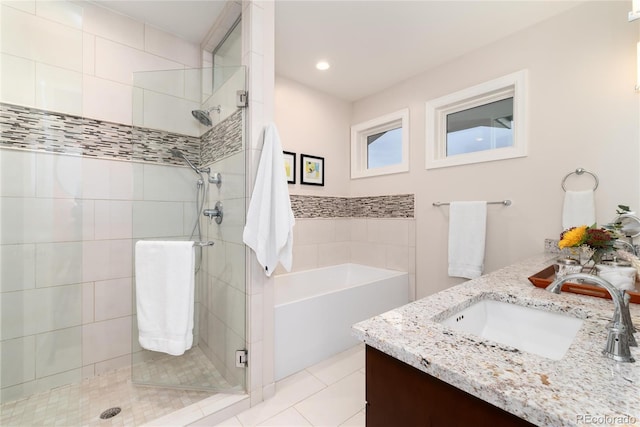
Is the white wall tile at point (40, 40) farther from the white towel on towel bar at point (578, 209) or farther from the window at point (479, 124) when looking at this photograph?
the white towel on towel bar at point (578, 209)

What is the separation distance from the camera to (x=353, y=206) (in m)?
3.35

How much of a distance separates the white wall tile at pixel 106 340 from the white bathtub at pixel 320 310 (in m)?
1.12

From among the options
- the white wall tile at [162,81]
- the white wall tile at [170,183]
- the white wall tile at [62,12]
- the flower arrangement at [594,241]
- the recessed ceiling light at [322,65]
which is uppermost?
the recessed ceiling light at [322,65]

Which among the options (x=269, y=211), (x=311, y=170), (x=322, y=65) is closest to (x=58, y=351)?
(x=269, y=211)

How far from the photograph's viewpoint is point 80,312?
1.81m

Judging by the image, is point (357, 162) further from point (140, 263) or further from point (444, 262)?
point (140, 263)

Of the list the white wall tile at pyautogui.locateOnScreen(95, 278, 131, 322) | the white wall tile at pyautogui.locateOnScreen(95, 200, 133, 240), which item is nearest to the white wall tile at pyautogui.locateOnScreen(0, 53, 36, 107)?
the white wall tile at pyautogui.locateOnScreen(95, 200, 133, 240)

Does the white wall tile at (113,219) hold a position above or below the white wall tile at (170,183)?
below

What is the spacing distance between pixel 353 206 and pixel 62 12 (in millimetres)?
2891

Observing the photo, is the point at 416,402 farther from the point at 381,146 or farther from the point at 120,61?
the point at 381,146

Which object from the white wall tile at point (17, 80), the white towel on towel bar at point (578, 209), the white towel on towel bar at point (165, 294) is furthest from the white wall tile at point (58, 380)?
the white towel on towel bar at point (578, 209)

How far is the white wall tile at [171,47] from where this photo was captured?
2076mm

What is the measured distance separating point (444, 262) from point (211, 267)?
202cm
